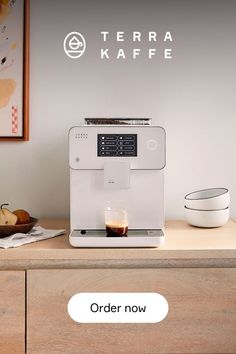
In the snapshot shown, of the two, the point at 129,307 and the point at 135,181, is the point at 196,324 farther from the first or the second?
the point at 135,181

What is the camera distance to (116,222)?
1.74 meters

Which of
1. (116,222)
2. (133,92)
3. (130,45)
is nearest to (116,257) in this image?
(116,222)

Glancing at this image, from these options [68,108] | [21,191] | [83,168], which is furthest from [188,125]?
[21,191]

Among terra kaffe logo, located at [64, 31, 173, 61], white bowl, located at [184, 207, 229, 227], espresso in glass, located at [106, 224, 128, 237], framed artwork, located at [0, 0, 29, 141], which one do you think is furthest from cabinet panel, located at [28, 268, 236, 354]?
terra kaffe logo, located at [64, 31, 173, 61]

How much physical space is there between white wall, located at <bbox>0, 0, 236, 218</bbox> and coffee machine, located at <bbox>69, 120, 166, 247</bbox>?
0.51 m

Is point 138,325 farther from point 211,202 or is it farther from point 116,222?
point 211,202

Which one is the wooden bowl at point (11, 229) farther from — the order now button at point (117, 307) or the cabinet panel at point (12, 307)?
the order now button at point (117, 307)

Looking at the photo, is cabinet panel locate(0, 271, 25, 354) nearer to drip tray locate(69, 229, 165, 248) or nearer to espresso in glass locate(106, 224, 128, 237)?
drip tray locate(69, 229, 165, 248)

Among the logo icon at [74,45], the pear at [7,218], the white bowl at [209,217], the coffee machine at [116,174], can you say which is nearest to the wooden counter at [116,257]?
the coffee machine at [116,174]

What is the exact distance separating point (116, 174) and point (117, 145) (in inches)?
4.3

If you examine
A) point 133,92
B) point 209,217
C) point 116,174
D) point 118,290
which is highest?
point 133,92

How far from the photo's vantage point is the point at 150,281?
1.68 metres

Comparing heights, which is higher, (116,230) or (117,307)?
(116,230)

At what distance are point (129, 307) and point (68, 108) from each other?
1032 mm
